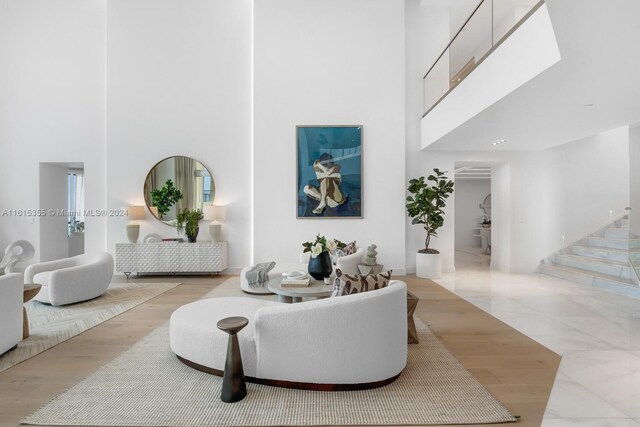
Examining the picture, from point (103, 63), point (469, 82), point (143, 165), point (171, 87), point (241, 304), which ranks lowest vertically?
point (241, 304)

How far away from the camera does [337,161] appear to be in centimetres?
657

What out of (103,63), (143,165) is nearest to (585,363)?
(143,165)

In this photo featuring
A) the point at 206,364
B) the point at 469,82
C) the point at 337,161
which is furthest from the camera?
the point at 337,161

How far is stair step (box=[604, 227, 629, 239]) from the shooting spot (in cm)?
648

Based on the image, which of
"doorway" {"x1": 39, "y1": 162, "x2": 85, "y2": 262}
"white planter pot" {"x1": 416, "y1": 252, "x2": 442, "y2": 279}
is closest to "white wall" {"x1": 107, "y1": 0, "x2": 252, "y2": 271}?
"doorway" {"x1": 39, "y1": 162, "x2": 85, "y2": 262}

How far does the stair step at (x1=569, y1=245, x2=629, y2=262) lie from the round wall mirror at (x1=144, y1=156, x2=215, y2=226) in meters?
7.66

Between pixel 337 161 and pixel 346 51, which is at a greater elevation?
pixel 346 51

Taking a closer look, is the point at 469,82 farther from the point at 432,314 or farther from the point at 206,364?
the point at 206,364

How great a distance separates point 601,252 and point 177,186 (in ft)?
27.9

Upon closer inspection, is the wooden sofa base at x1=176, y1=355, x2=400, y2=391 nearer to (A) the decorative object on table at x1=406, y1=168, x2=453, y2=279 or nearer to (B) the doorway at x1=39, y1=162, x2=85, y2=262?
(A) the decorative object on table at x1=406, y1=168, x2=453, y2=279

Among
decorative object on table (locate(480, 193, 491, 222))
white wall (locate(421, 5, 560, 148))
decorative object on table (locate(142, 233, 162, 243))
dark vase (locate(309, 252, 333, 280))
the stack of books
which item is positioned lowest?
the stack of books

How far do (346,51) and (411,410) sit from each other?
6.44 m

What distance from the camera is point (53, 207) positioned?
23.2 ft

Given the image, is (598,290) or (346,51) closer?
(598,290)
